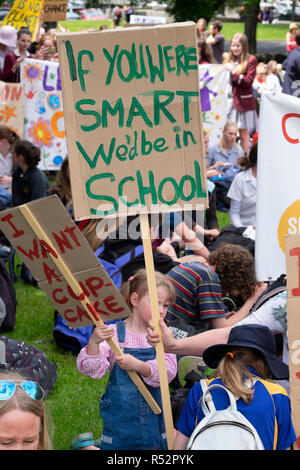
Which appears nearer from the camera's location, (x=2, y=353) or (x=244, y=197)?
Answer: (x=2, y=353)

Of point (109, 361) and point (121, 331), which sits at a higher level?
point (121, 331)

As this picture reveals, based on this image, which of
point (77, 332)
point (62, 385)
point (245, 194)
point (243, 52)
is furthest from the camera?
point (243, 52)

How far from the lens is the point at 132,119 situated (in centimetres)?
350

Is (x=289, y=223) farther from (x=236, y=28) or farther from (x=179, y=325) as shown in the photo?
(x=236, y=28)

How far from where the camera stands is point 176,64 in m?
3.44

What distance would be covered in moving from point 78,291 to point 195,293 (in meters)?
1.85

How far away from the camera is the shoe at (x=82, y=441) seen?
4457 mm

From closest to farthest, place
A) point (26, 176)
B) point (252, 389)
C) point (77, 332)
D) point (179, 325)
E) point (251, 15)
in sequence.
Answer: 1. point (252, 389)
2. point (179, 325)
3. point (77, 332)
4. point (26, 176)
5. point (251, 15)

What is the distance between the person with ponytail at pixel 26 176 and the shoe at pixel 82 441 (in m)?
3.67

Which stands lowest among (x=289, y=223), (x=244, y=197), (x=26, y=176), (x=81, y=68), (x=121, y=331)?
(x=244, y=197)

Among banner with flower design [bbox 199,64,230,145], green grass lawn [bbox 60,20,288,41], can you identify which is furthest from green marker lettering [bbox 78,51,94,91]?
green grass lawn [bbox 60,20,288,41]

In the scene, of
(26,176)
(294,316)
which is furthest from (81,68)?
(26,176)

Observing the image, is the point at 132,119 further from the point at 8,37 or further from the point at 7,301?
the point at 8,37

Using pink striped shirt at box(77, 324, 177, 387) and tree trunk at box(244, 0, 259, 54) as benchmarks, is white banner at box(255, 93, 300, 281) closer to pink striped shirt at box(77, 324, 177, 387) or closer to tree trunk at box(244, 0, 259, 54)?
pink striped shirt at box(77, 324, 177, 387)
